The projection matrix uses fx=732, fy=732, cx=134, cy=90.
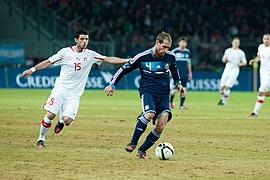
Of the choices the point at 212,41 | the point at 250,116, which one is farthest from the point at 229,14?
the point at 250,116

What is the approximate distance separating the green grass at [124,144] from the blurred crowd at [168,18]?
17034 mm

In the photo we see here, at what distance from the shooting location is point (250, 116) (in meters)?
21.8

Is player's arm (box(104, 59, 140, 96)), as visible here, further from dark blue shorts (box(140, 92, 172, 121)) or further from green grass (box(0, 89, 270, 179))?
green grass (box(0, 89, 270, 179))

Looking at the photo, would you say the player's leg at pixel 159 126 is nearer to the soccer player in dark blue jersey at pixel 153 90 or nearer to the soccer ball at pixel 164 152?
the soccer player in dark blue jersey at pixel 153 90

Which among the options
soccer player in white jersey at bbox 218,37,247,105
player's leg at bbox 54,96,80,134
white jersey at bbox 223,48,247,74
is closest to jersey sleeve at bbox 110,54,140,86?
player's leg at bbox 54,96,80,134

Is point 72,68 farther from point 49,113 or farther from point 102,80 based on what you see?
point 102,80

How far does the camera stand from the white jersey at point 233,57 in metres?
27.9

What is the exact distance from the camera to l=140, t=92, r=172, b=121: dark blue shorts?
40.3ft

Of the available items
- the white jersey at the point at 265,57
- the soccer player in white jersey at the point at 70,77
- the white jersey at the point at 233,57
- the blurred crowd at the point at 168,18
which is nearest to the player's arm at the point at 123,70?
the soccer player in white jersey at the point at 70,77

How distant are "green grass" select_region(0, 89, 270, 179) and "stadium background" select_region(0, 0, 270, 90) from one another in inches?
503

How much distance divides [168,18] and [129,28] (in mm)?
2679

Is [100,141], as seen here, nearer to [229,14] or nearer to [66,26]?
[66,26]

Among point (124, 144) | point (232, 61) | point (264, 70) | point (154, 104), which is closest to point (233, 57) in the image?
point (232, 61)

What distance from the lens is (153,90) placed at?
12.5 m
